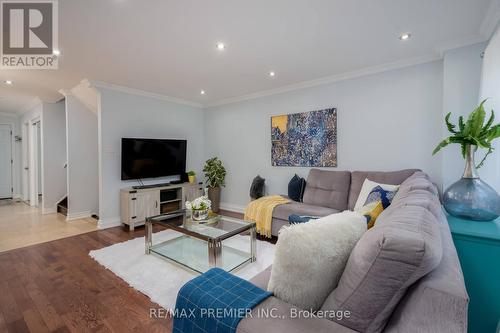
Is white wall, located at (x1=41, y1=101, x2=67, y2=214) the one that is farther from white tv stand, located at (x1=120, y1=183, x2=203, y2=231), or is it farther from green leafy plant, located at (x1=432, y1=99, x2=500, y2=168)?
green leafy plant, located at (x1=432, y1=99, x2=500, y2=168)

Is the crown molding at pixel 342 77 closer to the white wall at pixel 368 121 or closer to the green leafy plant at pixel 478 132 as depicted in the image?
the white wall at pixel 368 121

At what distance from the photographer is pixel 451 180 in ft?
8.79

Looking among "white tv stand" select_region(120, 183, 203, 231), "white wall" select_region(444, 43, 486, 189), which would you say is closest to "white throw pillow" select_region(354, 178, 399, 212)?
"white wall" select_region(444, 43, 486, 189)

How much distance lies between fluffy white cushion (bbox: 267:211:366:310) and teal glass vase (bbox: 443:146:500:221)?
1.29 m

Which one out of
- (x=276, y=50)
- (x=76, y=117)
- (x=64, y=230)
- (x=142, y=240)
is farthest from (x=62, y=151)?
(x=276, y=50)

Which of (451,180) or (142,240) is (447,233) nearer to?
(451,180)

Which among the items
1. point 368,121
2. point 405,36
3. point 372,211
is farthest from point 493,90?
point 372,211

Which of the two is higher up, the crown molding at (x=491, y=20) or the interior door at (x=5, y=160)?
the crown molding at (x=491, y=20)

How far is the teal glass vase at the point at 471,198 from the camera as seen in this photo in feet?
5.21

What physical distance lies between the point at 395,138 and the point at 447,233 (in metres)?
2.48

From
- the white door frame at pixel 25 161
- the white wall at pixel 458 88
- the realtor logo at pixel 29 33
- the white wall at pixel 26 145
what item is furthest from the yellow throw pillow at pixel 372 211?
the white door frame at pixel 25 161

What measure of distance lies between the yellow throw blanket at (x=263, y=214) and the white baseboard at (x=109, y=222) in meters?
2.37

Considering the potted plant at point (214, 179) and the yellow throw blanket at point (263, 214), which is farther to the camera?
the potted plant at point (214, 179)

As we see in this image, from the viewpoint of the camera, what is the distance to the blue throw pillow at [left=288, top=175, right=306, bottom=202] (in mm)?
3787
